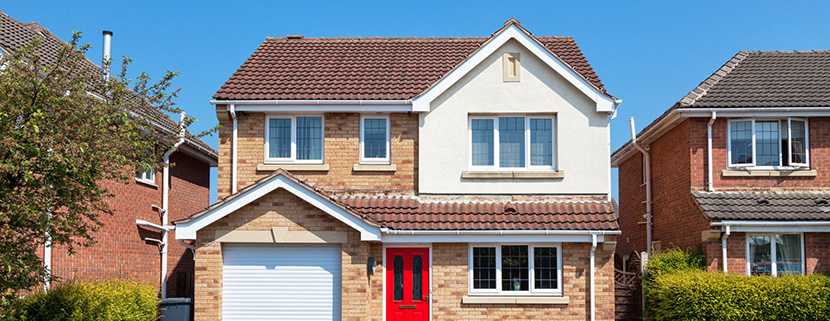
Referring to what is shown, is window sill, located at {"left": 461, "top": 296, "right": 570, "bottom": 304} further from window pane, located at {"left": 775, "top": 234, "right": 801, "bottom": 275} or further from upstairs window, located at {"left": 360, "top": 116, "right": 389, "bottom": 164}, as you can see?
window pane, located at {"left": 775, "top": 234, "right": 801, "bottom": 275}

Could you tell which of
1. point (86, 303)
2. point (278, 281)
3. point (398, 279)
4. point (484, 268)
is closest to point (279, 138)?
point (278, 281)

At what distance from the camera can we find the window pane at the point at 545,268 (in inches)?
679

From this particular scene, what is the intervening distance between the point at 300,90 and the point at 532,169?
5887 mm

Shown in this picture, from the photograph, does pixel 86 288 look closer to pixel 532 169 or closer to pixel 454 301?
pixel 454 301

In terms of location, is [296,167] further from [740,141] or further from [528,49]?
[740,141]

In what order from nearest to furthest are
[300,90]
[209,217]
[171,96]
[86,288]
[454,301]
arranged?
[171,96] < [86,288] < [209,217] < [454,301] < [300,90]

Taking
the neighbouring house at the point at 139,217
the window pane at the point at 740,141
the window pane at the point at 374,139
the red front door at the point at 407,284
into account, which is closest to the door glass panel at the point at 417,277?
the red front door at the point at 407,284

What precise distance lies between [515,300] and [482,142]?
383 centimetres

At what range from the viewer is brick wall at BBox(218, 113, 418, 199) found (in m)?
18.0

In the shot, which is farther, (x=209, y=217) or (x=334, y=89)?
(x=334, y=89)

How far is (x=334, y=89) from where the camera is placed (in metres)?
18.3

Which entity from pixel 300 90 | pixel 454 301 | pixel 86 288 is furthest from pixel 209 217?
pixel 454 301

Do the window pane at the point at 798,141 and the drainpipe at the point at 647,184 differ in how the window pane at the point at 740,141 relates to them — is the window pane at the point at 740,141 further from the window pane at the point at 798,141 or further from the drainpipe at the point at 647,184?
the drainpipe at the point at 647,184

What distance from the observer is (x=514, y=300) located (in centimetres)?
1697
